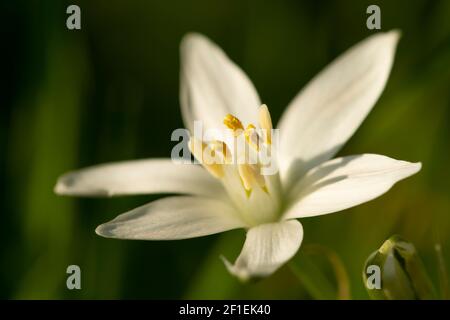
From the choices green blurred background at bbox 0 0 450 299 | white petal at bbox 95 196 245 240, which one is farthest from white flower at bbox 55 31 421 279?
green blurred background at bbox 0 0 450 299

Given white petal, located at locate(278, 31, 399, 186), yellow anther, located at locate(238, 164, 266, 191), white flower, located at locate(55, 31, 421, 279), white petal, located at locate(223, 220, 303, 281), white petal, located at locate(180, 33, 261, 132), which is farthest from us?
white petal, located at locate(180, 33, 261, 132)

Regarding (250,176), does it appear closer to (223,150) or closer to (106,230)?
(223,150)

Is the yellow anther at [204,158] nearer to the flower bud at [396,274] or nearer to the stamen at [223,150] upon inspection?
the stamen at [223,150]

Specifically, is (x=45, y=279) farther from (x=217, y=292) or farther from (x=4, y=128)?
(x=4, y=128)

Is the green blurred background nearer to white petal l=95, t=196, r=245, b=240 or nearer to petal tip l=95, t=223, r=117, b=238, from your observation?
white petal l=95, t=196, r=245, b=240

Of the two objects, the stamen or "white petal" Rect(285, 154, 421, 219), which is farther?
the stamen

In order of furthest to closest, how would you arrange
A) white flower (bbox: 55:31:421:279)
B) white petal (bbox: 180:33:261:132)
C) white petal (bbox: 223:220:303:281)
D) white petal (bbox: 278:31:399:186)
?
white petal (bbox: 180:33:261:132)
white petal (bbox: 278:31:399:186)
white flower (bbox: 55:31:421:279)
white petal (bbox: 223:220:303:281)

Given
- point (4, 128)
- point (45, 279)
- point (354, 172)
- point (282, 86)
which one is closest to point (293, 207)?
point (354, 172)
